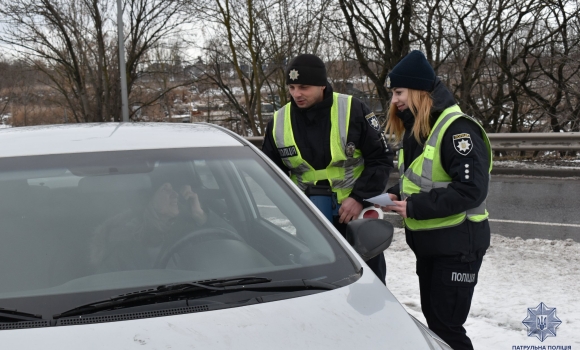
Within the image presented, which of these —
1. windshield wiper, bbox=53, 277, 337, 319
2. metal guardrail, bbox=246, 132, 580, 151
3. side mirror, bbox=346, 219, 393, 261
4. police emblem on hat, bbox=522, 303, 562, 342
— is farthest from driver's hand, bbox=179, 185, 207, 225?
metal guardrail, bbox=246, 132, 580, 151

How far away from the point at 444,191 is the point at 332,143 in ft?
2.89

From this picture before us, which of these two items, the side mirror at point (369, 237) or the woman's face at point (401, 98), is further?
the woman's face at point (401, 98)

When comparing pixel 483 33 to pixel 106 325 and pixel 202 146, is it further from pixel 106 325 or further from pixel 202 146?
pixel 106 325

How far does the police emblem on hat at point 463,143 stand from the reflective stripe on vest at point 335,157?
2.83 feet

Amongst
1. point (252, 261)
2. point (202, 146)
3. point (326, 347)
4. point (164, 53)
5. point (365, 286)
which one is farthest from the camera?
point (164, 53)

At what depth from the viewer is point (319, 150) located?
11.5ft

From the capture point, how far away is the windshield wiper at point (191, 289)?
6.08 feet

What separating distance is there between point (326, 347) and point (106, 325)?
2.04ft

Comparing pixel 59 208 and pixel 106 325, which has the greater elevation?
pixel 59 208

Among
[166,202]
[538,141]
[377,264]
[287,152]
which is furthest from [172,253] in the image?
[538,141]

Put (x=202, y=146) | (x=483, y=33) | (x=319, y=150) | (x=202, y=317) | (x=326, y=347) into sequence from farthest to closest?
(x=483, y=33) → (x=319, y=150) → (x=202, y=146) → (x=202, y=317) → (x=326, y=347)

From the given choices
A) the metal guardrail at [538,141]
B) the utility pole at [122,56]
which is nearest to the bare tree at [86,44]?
the utility pole at [122,56]

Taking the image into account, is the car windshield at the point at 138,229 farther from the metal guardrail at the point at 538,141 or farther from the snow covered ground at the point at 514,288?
the metal guardrail at the point at 538,141

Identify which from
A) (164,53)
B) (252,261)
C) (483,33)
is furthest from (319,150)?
(164,53)
